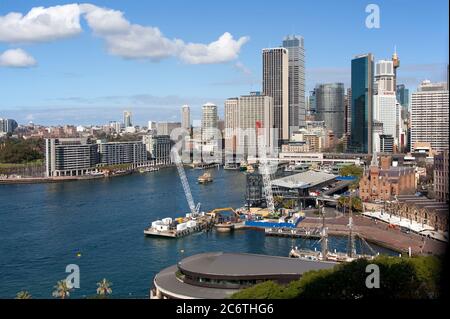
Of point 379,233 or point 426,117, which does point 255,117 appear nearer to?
point 426,117

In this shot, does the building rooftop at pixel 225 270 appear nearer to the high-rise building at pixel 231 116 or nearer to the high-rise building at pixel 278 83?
the high-rise building at pixel 231 116

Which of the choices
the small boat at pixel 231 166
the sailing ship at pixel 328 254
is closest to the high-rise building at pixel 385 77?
the small boat at pixel 231 166

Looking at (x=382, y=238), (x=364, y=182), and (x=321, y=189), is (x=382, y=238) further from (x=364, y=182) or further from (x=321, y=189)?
(x=321, y=189)

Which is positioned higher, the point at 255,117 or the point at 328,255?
the point at 255,117

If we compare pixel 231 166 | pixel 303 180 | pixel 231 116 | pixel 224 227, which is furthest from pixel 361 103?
pixel 224 227

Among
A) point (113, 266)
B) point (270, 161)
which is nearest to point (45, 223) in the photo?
point (113, 266)

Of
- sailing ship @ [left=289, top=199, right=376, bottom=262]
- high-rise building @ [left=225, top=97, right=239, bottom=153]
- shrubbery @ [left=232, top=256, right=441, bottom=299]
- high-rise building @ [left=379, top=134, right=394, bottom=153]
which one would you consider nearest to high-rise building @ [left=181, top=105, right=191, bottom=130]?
high-rise building @ [left=225, top=97, right=239, bottom=153]
